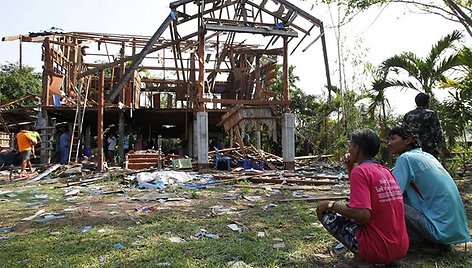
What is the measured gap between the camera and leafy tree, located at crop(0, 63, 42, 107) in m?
27.5

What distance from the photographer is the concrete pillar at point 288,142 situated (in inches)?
497

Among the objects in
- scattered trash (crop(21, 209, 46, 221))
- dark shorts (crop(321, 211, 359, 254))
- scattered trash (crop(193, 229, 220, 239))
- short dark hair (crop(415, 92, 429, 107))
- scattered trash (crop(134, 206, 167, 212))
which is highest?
short dark hair (crop(415, 92, 429, 107))

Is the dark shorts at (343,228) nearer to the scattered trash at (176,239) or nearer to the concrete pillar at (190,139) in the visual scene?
the scattered trash at (176,239)

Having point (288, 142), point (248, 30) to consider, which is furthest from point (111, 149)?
point (248, 30)

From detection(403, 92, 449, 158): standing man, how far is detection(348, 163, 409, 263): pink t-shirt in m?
3.00

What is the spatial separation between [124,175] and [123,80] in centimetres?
259

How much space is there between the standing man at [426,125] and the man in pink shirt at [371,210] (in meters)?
2.95

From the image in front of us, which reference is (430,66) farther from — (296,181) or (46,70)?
(46,70)

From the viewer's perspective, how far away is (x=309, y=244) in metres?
3.82

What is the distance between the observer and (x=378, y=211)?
2697 mm

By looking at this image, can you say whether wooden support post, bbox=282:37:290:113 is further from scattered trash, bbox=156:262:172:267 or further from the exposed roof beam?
scattered trash, bbox=156:262:172:267

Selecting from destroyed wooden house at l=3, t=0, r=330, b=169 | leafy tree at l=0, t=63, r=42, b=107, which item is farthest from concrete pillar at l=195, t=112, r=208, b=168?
leafy tree at l=0, t=63, r=42, b=107

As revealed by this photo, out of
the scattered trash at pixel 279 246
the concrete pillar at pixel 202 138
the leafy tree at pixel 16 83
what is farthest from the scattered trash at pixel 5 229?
the leafy tree at pixel 16 83

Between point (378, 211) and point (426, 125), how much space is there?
3277 mm
